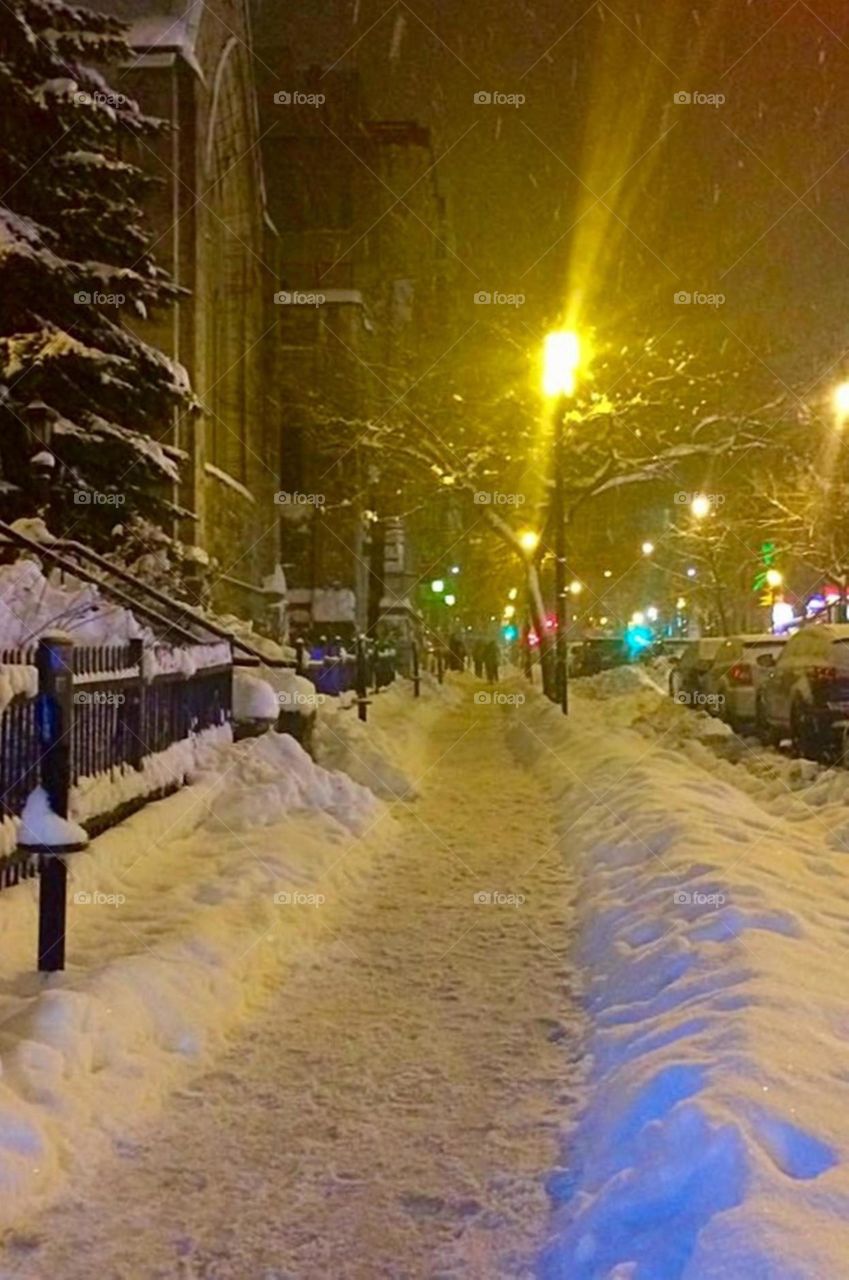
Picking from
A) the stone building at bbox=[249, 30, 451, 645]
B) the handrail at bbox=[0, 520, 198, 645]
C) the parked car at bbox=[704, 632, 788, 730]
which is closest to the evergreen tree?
the handrail at bbox=[0, 520, 198, 645]

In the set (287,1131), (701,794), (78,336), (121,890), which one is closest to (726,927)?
(287,1131)

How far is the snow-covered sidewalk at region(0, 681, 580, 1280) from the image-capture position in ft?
12.5

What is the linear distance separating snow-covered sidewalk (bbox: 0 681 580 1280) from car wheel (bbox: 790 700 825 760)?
8.65 metres

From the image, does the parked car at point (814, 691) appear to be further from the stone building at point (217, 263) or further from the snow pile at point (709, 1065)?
the stone building at point (217, 263)

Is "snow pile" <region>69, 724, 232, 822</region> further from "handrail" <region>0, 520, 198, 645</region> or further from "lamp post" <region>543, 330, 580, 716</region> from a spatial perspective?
"lamp post" <region>543, 330, 580, 716</region>

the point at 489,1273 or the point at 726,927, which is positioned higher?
the point at 726,927

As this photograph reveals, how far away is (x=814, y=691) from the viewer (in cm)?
1673

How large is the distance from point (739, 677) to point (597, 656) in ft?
100

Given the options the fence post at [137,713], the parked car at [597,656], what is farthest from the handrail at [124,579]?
the parked car at [597,656]

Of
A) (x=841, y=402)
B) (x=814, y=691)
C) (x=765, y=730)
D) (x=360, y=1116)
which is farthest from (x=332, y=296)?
(x=360, y=1116)

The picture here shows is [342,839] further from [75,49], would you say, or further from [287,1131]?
[75,49]

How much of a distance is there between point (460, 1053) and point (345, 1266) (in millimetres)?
1941

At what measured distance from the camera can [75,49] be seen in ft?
50.0

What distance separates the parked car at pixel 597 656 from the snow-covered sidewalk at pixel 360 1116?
146 feet
